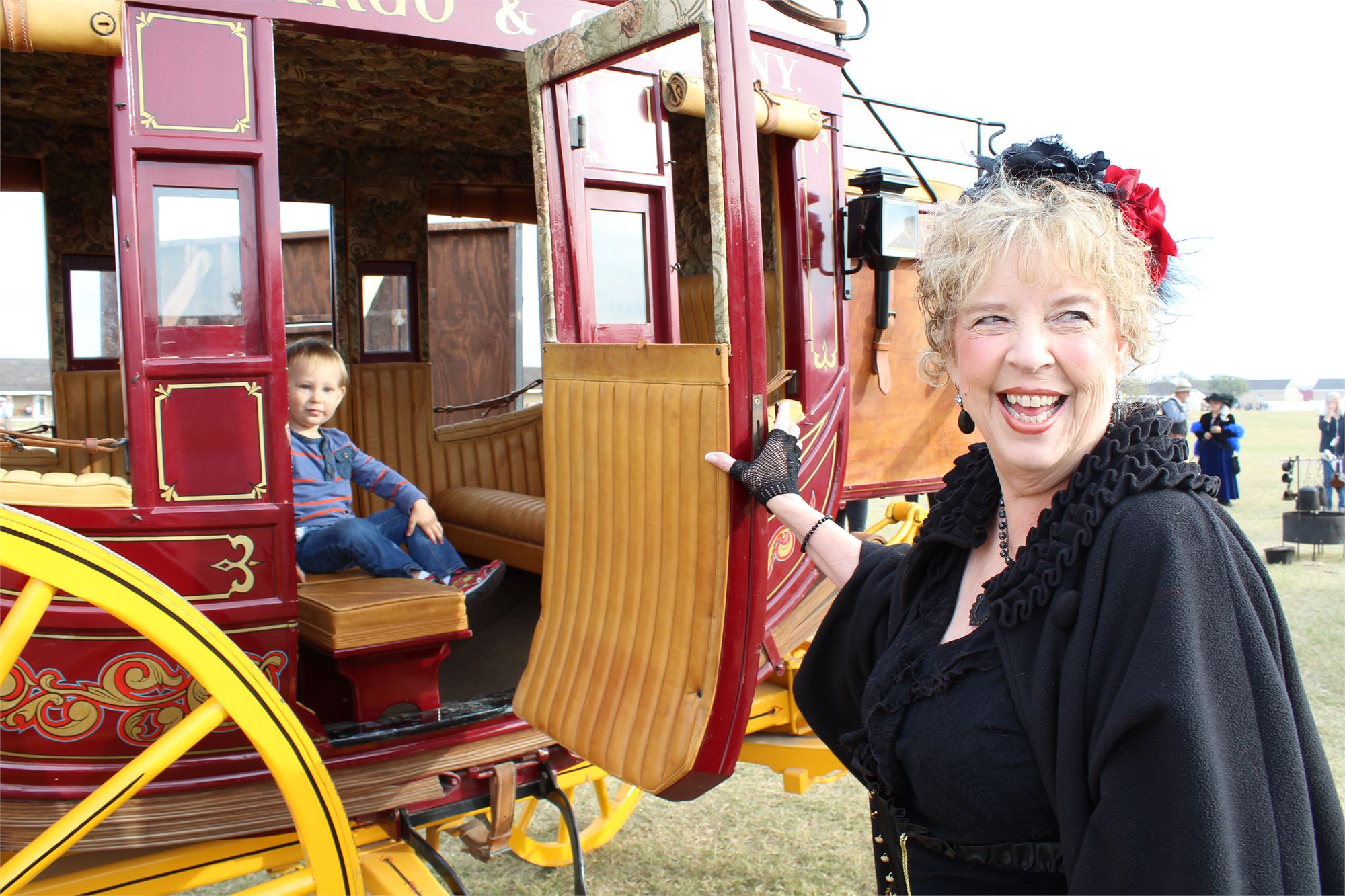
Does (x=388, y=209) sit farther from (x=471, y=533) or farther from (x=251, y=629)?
(x=251, y=629)

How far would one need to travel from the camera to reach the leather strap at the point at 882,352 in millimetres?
3645

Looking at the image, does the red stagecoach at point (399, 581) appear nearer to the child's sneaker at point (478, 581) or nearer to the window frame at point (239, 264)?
the window frame at point (239, 264)

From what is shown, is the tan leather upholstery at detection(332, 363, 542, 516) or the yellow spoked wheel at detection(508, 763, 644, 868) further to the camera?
the tan leather upholstery at detection(332, 363, 542, 516)

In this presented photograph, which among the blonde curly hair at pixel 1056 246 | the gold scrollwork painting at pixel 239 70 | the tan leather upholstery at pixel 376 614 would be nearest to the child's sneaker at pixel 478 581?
the tan leather upholstery at pixel 376 614

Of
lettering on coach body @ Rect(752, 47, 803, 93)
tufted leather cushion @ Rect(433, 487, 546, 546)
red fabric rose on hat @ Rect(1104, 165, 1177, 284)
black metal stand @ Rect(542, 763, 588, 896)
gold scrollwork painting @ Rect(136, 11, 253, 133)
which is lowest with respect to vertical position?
black metal stand @ Rect(542, 763, 588, 896)

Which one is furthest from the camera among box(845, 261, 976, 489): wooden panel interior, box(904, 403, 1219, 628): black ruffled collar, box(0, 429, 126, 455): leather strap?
box(845, 261, 976, 489): wooden panel interior

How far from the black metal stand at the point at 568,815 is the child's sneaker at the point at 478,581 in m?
0.58

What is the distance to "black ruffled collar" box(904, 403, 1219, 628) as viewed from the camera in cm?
109

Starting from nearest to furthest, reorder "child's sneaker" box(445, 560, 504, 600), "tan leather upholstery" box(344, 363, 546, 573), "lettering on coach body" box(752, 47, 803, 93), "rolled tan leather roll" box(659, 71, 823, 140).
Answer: "rolled tan leather roll" box(659, 71, 823, 140) < "lettering on coach body" box(752, 47, 803, 93) < "child's sneaker" box(445, 560, 504, 600) < "tan leather upholstery" box(344, 363, 546, 573)

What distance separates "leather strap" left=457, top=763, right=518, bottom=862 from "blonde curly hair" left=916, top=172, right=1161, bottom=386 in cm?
175

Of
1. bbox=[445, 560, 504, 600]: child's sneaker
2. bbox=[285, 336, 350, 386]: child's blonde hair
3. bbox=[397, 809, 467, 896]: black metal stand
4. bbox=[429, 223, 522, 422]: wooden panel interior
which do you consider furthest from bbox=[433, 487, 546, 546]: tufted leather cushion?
bbox=[429, 223, 522, 422]: wooden panel interior

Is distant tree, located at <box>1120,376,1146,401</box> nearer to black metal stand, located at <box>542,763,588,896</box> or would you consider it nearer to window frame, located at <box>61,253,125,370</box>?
black metal stand, located at <box>542,763,588,896</box>

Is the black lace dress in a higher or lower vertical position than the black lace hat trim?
lower

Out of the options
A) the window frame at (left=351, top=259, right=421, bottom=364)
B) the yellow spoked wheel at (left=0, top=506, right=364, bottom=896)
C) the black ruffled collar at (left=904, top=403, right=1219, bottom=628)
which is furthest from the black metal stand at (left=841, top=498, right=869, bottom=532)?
the black ruffled collar at (left=904, top=403, right=1219, bottom=628)
